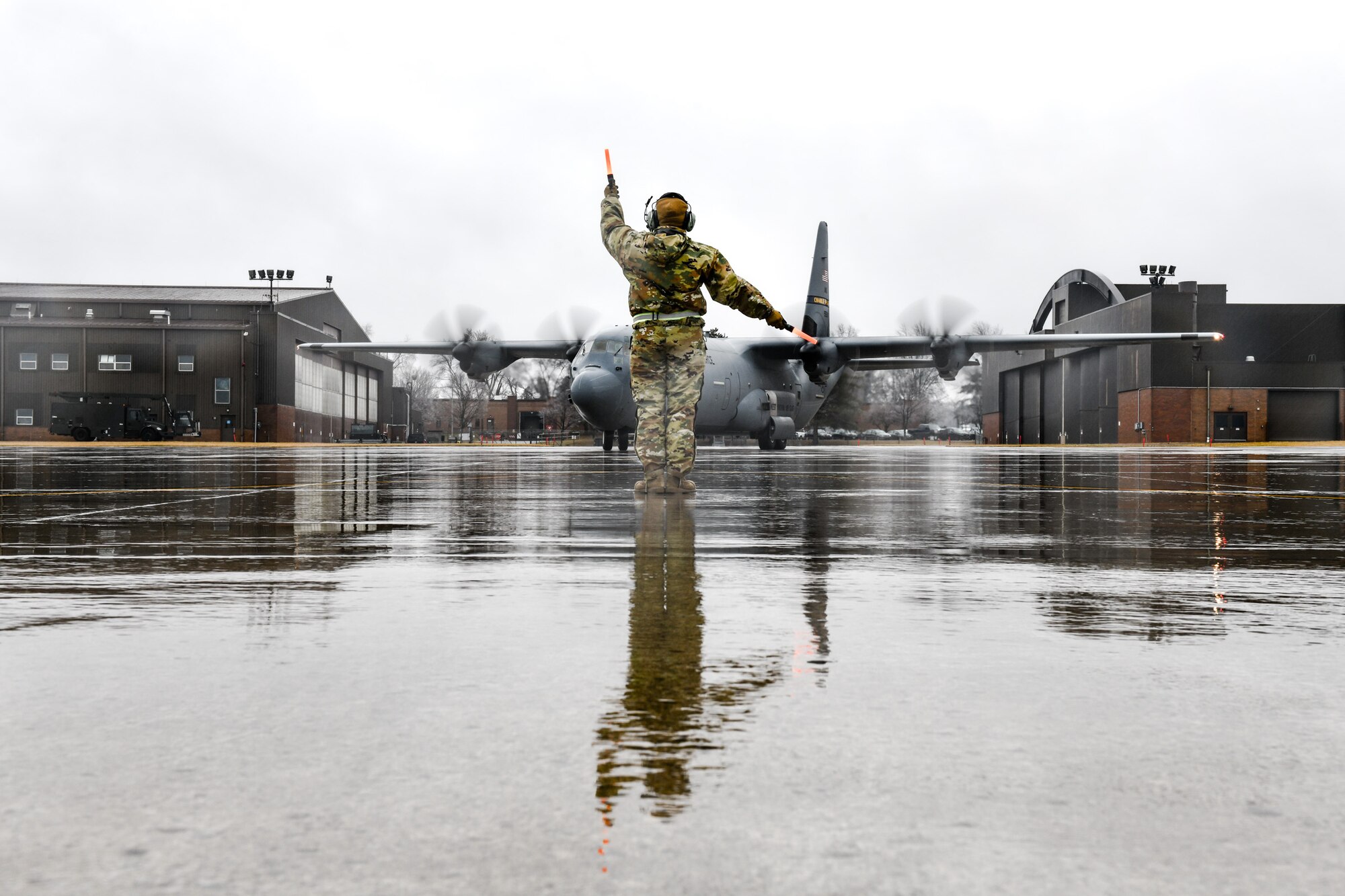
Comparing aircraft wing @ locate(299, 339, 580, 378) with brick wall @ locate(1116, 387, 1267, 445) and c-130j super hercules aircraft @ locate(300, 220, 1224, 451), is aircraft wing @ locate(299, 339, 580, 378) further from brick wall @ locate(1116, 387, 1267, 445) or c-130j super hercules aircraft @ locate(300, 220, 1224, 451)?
brick wall @ locate(1116, 387, 1267, 445)

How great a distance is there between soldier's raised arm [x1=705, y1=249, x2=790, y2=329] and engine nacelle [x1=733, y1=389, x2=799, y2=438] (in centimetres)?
2065

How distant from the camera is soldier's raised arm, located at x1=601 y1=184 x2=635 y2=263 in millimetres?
8234

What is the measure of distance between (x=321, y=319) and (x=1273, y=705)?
236 feet

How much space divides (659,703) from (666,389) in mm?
6537

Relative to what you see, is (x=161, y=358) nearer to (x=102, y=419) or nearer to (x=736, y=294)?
(x=102, y=419)

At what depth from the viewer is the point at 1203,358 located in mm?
54812

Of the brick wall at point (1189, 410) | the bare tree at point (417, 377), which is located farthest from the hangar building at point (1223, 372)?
the bare tree at point (417, 377)

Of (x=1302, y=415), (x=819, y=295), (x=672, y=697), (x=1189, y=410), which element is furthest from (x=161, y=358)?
(x=672, y=697)

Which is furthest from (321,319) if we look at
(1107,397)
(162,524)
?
(162,524)

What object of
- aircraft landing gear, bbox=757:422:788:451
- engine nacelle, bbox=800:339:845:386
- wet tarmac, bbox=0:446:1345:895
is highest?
engine nacelle, bbox=800:339:845:386

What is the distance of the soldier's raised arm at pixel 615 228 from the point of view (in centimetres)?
823

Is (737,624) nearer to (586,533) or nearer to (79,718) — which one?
(79,718)

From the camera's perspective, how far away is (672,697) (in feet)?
6.04

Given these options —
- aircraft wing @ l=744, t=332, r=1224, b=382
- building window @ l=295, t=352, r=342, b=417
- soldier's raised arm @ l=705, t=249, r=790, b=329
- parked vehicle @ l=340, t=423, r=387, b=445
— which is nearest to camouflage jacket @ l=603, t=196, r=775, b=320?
soldier's raised arm @ l=705, t=249, r=790, b=329
